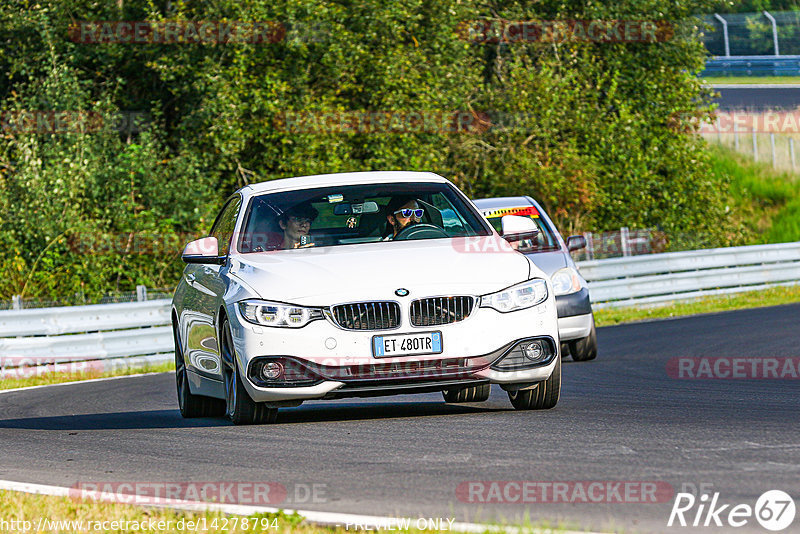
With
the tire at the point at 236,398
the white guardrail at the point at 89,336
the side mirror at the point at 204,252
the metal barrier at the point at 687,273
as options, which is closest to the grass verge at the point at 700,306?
the metal barrier at the point at 687,273

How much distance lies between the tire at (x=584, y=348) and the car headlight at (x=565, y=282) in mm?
588

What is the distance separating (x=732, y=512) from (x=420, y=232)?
4.43 metres

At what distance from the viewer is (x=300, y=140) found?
92.3 feet

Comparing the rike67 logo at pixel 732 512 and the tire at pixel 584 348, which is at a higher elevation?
the rike67 logo at pixel 732 512

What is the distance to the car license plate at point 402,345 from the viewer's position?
26.4 ft

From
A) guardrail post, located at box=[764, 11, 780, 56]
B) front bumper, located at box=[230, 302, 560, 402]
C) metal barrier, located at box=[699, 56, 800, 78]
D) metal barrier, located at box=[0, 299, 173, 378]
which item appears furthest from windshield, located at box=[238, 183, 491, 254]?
metal barrier, located at box=[699, 56, 800, 78]

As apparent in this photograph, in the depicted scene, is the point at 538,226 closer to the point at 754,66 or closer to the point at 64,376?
the point at 64,376

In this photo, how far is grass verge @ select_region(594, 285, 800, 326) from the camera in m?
23.5

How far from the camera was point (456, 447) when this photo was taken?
7176mm

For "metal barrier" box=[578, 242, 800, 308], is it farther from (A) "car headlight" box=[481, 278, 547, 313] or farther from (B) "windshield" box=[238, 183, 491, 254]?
(A) "car headlight" box=[481, 278, 547, 313]

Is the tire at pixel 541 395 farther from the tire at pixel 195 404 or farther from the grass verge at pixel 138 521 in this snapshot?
the grass verge at pixel 138 521

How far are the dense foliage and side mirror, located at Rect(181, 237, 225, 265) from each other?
15972mm

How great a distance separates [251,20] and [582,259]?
320 inches

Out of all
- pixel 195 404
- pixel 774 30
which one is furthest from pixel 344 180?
pixel 774 30
